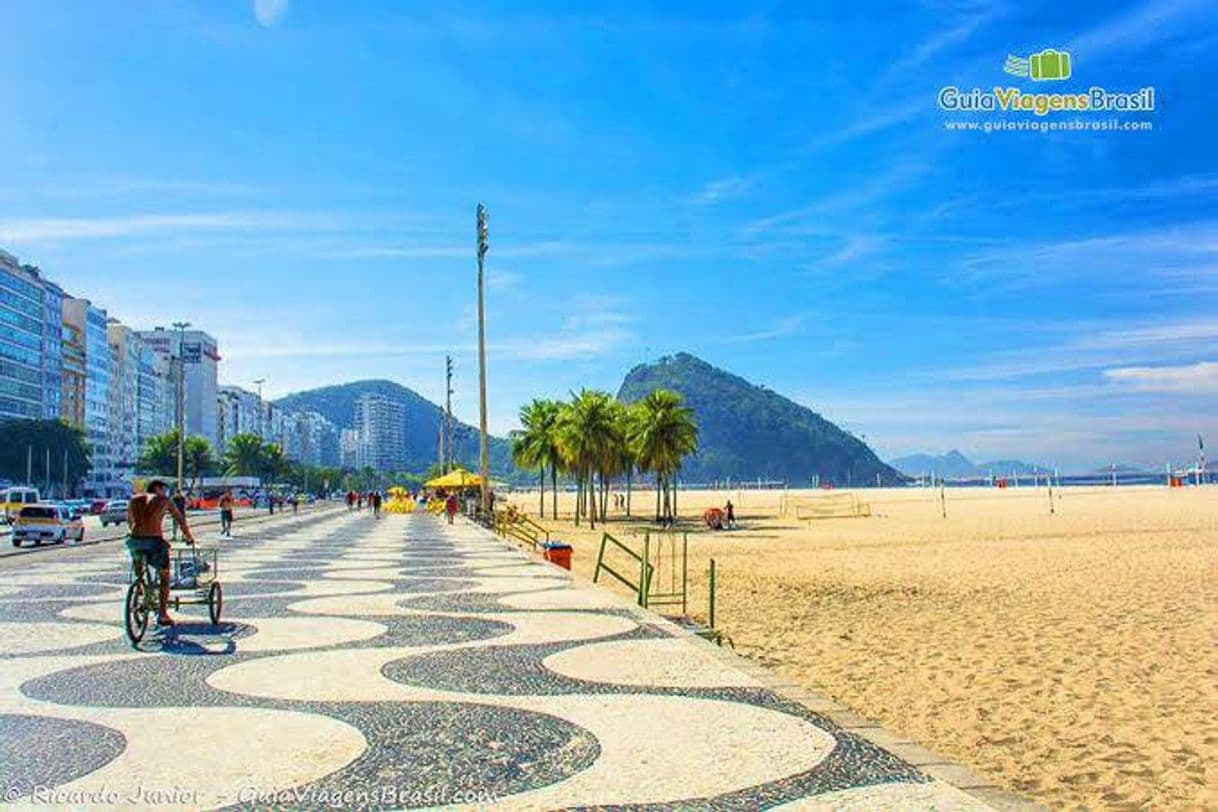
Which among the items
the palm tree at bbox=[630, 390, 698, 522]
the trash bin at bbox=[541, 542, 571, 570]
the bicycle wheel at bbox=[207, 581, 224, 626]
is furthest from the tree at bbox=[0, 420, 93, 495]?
the bicycle wheel at bbox=[207, 581, 224, 626]

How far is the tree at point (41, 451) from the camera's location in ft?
310

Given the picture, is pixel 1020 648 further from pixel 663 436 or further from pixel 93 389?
pixel 93 389

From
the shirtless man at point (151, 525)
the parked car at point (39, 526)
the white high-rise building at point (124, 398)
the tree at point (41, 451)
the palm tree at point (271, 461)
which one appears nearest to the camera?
the shirtless man at point (151, 525)

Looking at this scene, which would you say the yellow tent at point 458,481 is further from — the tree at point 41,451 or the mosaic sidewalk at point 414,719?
the tree at point 41,451

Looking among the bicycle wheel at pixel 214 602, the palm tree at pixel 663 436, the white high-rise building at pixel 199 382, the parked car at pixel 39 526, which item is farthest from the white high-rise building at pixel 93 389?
the bicycle wheel at pixel 214 602

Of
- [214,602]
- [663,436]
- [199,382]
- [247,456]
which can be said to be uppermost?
[199,382]

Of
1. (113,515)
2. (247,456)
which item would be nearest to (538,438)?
(113,515)

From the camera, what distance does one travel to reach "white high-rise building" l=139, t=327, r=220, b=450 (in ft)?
602

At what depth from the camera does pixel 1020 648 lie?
12.1 meters

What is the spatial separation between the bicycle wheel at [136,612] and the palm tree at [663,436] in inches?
1459

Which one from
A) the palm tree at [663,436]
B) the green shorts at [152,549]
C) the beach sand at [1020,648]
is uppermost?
the palm tree at [663,436]

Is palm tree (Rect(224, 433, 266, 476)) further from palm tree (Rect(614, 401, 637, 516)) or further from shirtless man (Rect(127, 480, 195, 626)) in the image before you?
shirtless man (Rect(127, 480, 195, 626))

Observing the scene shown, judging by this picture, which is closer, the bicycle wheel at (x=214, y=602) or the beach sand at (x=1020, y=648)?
the beach sand at (x=1020, y=648)

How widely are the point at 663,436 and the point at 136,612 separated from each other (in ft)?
125
